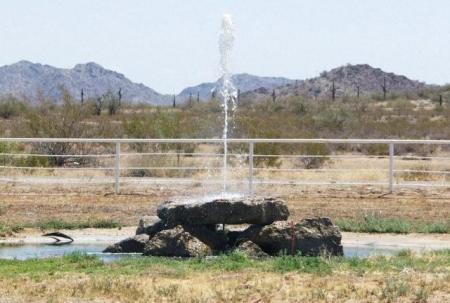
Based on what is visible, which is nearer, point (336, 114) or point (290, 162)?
point (290, 162)

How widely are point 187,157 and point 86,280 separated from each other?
22.8 metres

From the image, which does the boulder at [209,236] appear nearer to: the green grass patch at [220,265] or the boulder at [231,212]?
the boulder at [231,212]

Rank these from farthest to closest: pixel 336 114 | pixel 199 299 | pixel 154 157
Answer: pixel 336 114, pixel 154 157, pixel 199 299

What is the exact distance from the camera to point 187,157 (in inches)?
1355

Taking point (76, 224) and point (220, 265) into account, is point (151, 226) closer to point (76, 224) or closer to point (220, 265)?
point (220, 265)

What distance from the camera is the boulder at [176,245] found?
14.2 meters

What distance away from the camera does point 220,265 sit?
12633 mm

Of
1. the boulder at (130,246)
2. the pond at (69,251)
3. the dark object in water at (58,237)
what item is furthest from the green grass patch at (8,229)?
the boulder at (130,246)

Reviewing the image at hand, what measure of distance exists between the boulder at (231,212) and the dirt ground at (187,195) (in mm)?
4162

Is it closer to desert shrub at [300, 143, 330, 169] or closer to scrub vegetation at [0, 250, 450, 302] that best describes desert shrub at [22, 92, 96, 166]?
desert shrub at [300, 143, 330, 169]

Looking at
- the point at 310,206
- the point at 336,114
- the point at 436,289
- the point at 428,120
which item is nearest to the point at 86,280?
the point at 436,289

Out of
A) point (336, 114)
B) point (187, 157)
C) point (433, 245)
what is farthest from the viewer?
point (336, 114)

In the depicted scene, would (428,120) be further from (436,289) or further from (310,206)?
(436,289)

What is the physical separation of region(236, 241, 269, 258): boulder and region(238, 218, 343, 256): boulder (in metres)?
0.14
